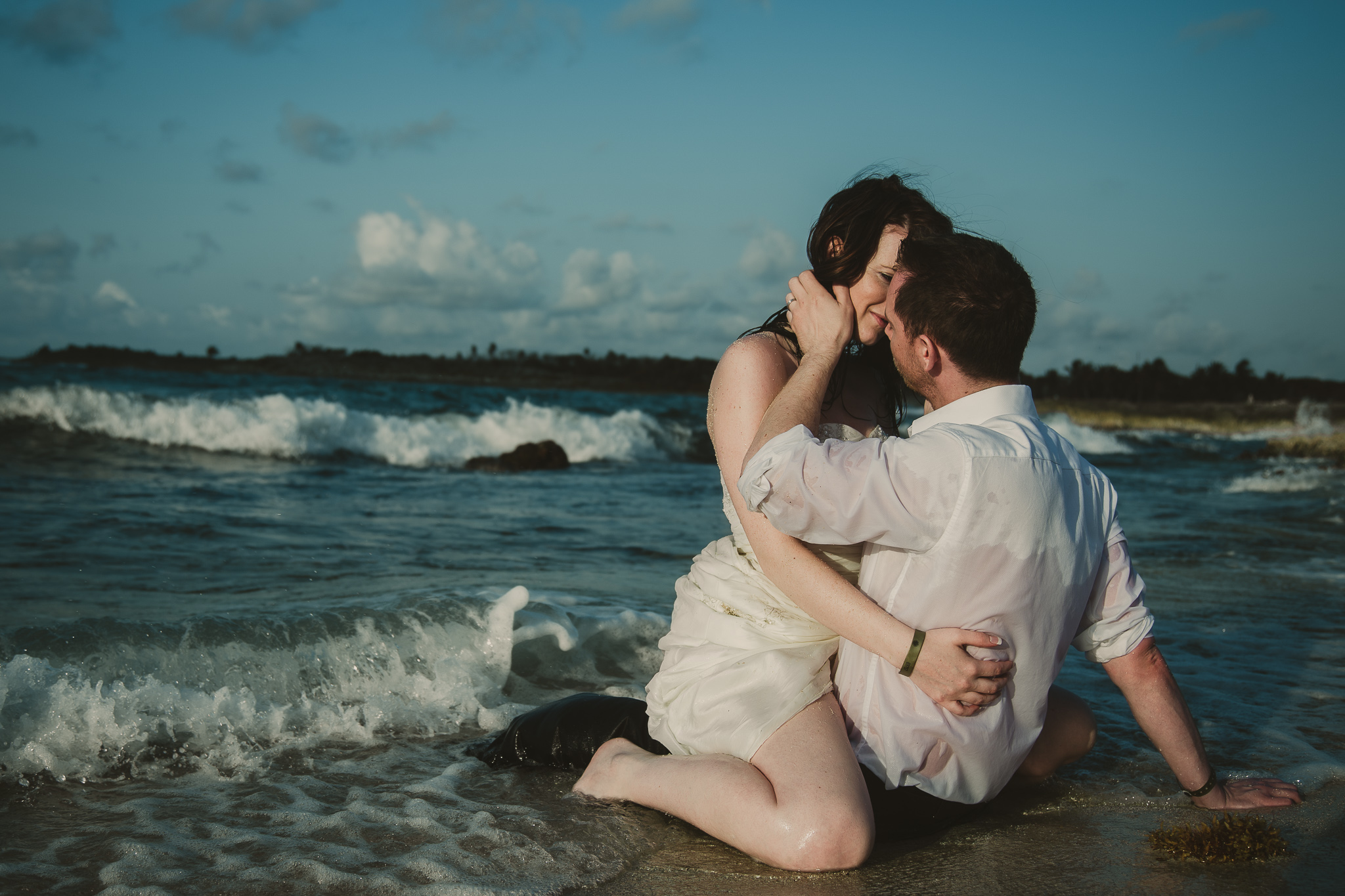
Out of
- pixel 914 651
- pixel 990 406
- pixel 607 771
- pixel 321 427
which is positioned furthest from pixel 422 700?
pixel 321 427

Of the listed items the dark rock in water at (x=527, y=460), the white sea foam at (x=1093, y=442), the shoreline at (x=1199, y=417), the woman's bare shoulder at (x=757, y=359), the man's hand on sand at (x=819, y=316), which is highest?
the shoreline at (x=1199, y=417)

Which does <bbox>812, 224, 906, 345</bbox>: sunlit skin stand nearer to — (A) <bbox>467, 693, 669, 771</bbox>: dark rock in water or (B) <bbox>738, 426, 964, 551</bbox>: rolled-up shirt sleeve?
(B) <bbox>738, 426, 964, 551</bbox>: rolled-up shirt sleeve

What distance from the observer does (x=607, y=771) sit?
3.26 metres

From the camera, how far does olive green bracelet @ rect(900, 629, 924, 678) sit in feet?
8.13

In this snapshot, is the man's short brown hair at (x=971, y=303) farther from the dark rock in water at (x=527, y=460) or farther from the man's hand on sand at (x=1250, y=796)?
the dark rock in water at (x=527, y=460)

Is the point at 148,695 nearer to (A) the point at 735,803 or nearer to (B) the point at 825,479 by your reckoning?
(A) the point at 735,803

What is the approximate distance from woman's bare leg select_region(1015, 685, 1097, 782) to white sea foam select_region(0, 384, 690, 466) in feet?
55.1

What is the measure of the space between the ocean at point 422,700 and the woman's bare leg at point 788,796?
95mm

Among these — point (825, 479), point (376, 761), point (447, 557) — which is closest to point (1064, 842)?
point (825, 479)

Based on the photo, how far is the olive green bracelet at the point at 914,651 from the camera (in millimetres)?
2479

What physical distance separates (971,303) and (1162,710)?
1.47 metres

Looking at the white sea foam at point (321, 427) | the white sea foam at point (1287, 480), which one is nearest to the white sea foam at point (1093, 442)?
the white sea foam at point (1287, 480)

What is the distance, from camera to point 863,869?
2.65m

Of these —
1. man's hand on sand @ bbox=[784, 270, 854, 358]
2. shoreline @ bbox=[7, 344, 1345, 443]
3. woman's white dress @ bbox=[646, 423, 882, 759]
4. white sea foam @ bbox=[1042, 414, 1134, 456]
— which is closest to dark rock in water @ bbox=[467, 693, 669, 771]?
woman's white dress @ bbox=[646, 423, 882, 759]
